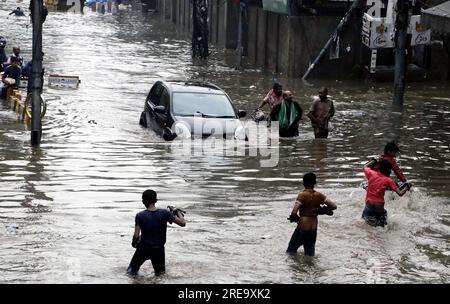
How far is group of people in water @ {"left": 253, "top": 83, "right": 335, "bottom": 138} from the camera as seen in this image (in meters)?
21.7

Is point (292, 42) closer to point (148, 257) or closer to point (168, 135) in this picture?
point (168, 135)

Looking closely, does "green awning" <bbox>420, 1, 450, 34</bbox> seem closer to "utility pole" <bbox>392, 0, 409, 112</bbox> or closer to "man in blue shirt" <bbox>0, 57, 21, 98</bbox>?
"utility pole" <bbox>392, 0, 409, 112</bbox>

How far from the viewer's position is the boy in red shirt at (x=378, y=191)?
14.0m

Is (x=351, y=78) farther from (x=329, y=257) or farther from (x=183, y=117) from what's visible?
(x=329, y=257)

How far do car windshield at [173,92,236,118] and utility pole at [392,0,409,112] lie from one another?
6.69m

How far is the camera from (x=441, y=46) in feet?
117

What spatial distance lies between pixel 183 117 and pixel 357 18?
15.1 meters

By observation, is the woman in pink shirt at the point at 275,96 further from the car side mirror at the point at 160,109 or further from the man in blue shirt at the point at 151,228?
the man in blue shirt at the point at 151,228

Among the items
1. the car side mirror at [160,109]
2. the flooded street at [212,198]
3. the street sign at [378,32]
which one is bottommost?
the flooded street at [212,198]

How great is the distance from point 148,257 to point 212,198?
4.57m

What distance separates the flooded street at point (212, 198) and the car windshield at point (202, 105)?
3.42 ft

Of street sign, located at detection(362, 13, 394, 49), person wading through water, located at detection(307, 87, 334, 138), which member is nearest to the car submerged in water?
person wading through water, located at detection(307, 87, 334, 138)

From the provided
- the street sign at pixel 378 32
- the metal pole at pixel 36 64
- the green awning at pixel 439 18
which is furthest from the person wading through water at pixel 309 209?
the street sign at pixel 378 32
